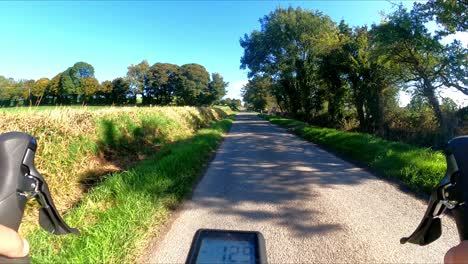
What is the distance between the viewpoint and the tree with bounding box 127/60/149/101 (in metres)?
69.1

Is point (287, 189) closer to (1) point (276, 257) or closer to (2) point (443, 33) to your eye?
(1) point (276, 257)

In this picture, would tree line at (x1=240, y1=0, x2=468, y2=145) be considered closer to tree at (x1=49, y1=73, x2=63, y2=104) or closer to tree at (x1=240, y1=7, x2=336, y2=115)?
tree at (x1=240, y1=7, x2=336, y2=115)

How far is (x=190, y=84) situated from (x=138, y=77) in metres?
13.2

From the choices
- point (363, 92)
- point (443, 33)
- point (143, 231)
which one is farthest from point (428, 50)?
point (143, 231)

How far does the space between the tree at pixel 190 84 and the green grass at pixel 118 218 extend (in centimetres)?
6651

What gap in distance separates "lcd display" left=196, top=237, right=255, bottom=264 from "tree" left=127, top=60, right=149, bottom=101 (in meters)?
72.0

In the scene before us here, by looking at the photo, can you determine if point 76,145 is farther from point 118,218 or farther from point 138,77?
point 138,77

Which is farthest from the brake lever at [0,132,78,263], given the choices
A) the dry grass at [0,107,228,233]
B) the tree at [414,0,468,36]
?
the tree at [414,0,468,36]

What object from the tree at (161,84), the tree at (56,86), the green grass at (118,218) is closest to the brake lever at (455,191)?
the green grass at (118,218)

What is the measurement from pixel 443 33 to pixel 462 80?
235cm

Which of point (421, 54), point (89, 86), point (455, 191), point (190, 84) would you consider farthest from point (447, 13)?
point (89, 86)

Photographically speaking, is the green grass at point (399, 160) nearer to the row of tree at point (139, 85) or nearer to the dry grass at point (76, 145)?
the dry grass at point (76, 145)

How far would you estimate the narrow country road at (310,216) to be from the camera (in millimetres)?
3496

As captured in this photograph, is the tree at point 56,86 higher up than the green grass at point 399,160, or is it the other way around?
the tree at point 56,86
